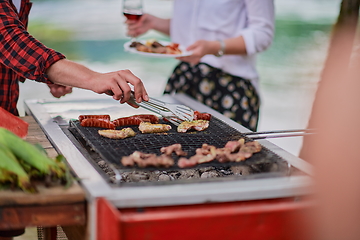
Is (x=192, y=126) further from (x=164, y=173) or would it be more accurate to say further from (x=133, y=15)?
(x=133, y=15)

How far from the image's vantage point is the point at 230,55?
342 centimetres

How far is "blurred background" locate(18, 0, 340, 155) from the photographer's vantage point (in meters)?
8.45

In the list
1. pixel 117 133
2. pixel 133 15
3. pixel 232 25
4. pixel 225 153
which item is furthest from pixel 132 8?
pixel 225 153

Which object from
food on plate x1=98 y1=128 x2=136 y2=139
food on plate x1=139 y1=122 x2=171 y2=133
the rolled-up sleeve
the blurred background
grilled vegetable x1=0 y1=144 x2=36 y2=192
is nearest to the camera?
grilled vegetable x1=0 y1=144 x2=36 y2=192

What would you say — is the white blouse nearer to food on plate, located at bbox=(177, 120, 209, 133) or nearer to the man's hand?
food on plate, located at bbox=(177, 120, 209, 133)

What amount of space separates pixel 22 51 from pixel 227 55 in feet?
5.24

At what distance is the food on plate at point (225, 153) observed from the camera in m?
1.83

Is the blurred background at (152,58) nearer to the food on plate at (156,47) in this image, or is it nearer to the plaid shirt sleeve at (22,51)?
the food on plate at (156,47)

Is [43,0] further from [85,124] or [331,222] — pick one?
[331,222]

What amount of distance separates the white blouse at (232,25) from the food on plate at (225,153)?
1431mm

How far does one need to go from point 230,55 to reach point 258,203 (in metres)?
1.90

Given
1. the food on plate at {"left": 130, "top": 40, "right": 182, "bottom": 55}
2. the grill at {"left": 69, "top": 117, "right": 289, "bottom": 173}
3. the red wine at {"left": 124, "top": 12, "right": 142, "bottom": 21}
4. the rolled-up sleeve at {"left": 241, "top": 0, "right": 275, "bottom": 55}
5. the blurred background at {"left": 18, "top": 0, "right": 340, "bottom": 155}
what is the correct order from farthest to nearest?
the blurred background at {"left": 18, "top": 0, "right": 340, "bottom": 155} < the red wine at {"left": 124, "top": 12, "right": 142, "bottom": 21} < the rolled-up sleeve at {"left": 241, "top": 0, "right": 275, "bottom": 55} < the food on plate at {"left": 130, "top": 40, "right": 182, "bottom": 55} < the grill at {"left": 69, "top": 117, "right": 289, "bottom": 173}

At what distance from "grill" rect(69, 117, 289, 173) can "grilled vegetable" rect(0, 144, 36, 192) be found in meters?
0.32

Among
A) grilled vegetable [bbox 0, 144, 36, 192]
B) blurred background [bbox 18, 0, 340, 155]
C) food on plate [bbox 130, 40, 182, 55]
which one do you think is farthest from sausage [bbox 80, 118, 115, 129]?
blurred background [bbox 18, 0, 340, 155]
